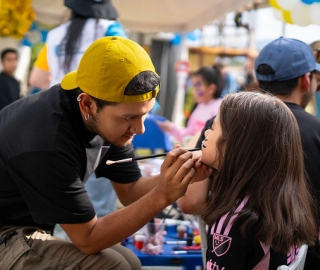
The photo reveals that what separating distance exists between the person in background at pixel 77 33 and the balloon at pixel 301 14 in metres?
0.92

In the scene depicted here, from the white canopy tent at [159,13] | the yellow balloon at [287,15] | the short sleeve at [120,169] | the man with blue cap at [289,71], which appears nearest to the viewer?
the short sleeve at [120,169]

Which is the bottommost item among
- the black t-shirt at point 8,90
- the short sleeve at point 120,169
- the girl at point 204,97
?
the black t-shirt at point 8,90

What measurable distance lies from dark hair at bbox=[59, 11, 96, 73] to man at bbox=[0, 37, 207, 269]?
45.5 inches

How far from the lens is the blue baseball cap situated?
2.49 m

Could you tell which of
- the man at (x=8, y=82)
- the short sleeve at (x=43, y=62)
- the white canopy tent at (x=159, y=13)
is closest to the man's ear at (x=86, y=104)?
the short sleeve at (x=43, y=62)

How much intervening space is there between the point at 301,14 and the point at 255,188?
5.25 feet

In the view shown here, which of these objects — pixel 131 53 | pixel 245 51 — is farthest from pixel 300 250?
pixel 245 51

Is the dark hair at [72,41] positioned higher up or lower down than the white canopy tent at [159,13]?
higher up

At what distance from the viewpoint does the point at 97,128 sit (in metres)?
2.01

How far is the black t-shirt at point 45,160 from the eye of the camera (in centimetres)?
190

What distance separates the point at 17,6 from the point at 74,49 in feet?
5.68

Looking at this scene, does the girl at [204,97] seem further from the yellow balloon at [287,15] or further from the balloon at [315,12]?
the balloon at [315,12]

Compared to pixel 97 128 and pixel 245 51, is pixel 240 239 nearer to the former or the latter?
pixel 97 128

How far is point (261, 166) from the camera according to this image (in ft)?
5.62
